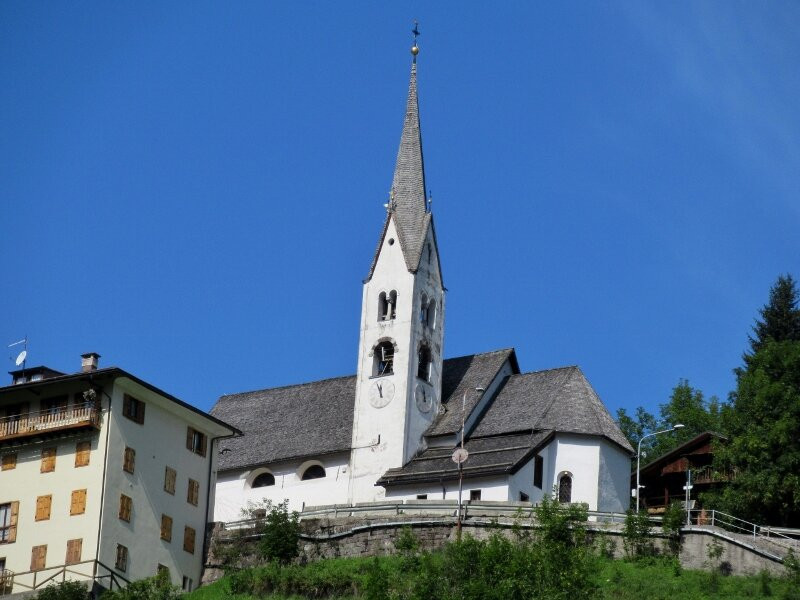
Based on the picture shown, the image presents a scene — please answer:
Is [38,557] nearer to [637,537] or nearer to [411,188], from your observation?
[637,537]

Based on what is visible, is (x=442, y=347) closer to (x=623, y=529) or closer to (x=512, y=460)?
(x=512, y=460)

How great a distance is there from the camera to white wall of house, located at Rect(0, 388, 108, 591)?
76.6 metres

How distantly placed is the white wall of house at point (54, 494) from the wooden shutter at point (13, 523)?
0.50 feet

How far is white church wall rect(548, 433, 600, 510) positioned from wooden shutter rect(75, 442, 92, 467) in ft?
75.1

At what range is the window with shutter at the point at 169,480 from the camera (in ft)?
265

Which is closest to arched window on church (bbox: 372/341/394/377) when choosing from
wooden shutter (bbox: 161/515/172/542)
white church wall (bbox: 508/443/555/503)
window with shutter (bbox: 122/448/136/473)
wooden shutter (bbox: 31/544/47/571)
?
white church wall (bbox: 508/443/555/503)

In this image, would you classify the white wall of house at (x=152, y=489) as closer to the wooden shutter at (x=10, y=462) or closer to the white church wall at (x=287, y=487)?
the wooden shutter at (x=10, y=462)

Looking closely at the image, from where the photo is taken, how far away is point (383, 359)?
3809 inches

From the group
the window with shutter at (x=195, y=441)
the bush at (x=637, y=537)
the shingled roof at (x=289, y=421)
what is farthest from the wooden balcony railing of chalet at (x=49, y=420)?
the bush at (x=637, y=537)

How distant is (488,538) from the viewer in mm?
77875

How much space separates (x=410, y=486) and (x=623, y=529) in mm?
15599

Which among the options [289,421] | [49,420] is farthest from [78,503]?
[289,421]

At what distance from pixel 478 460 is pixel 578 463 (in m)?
4.80

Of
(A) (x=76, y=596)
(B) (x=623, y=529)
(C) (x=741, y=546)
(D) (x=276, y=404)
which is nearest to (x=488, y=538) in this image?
(B) (x=623, y=529)
